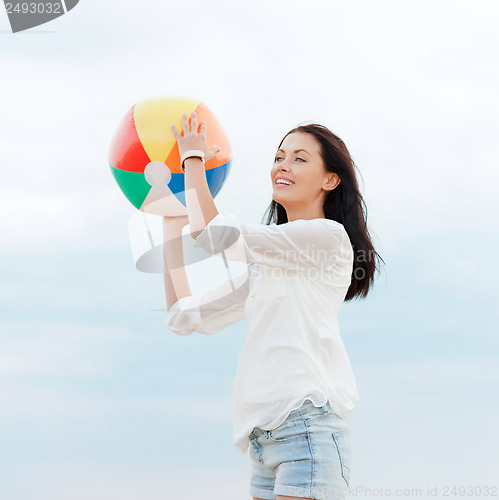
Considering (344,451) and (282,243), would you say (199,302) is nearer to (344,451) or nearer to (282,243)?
(282,243)

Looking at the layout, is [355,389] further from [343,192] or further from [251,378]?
[343,192]

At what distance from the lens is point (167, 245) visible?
2945 millimetres

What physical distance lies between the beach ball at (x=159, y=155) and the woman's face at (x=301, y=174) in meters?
0.29

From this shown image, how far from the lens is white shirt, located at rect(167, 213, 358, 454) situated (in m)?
2.34

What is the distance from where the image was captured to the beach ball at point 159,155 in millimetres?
2826

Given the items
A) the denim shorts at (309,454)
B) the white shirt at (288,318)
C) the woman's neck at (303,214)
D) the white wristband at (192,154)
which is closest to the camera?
the denim shorts at (309,454)

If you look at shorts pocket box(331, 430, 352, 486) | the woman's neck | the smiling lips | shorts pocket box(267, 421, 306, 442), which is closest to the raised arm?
the smiling lips

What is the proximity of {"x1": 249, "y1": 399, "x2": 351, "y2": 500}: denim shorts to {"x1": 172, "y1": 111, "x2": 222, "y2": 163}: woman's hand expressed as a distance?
1077 millimetres

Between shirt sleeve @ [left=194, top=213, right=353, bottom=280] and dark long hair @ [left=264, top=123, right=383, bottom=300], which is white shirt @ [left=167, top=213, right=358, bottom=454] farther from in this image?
dark long hair @ [left=264, top=123, right=383, bottom=300]

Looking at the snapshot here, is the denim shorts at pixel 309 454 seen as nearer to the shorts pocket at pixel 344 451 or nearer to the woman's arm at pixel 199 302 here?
the shorts pocket at pixel 344 451

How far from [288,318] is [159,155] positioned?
934 mm

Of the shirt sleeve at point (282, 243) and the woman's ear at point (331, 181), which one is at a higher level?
the woman's ear at point (331, 181)

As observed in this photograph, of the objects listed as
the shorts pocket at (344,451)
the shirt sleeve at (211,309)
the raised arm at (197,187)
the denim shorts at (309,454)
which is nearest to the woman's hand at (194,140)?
the raised arm at (197,187)

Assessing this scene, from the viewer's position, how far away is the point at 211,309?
9.34 ft
